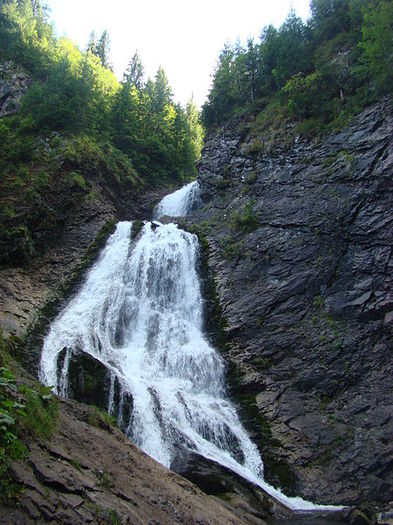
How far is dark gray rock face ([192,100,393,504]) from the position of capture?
48.2 ft

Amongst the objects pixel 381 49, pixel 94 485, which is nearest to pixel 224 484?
pixel 94 485

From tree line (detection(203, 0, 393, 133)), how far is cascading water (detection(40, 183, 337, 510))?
12.7 m

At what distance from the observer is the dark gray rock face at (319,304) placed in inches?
578

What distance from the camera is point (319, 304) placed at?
61.3 feet

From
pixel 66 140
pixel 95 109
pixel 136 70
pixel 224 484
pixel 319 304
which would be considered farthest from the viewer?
pixel 136 70

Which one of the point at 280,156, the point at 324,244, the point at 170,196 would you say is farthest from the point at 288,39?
the point at 324,244

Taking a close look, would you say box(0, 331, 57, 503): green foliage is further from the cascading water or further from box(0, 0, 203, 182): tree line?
box(0, 0, 203, 182): tree line

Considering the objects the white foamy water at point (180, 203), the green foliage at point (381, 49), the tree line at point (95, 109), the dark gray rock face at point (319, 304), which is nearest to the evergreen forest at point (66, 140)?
the tree line at point (95, 109)

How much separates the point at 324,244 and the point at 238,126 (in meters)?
16.0

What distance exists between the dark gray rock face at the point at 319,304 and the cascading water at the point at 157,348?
1.26 metres

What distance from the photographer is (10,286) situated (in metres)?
20.9

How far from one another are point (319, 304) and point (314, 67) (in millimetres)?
20638

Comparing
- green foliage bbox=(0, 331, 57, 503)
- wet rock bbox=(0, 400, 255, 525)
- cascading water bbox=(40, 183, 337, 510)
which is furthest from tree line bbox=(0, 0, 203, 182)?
wet rock bbox=(0, 400, 255, 525)

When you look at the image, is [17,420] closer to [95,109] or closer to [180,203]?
[180,203]
